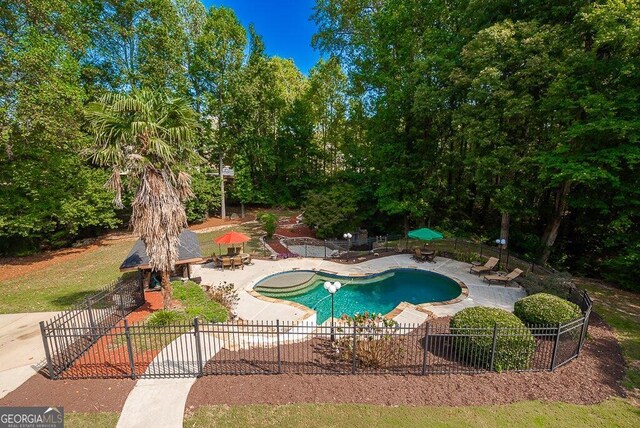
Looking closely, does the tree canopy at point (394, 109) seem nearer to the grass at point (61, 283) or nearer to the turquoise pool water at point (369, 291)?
the grass at point (61, 283)

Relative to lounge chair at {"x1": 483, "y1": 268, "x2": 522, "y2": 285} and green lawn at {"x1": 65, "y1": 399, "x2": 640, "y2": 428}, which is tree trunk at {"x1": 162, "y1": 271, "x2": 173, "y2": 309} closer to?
green lawn at {"x1": 65, "y1": 399, "x2": 640, "y2": 428}

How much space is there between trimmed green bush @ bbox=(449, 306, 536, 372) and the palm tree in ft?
30.5

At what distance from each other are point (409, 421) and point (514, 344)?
12.1 ft

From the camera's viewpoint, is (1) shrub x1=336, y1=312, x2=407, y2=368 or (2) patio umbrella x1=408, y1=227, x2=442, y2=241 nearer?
(1) shrub x1=336, y1=312, x2=407, y2=368

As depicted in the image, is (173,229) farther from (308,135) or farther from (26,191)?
(308,135)

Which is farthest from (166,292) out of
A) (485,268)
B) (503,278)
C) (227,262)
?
(485,268)

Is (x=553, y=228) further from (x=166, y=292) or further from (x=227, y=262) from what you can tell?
(x=166, y=292)

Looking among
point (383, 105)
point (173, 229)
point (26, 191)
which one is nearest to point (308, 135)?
point (383, 105)

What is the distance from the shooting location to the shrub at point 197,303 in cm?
1031

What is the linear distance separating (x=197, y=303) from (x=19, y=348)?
199 inches

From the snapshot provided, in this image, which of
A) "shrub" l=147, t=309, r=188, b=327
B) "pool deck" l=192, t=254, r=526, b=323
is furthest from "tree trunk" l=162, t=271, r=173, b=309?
"pool deck" l=192, t=254, r=526, b=323

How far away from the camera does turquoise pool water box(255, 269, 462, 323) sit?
45.1ft

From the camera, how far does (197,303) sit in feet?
36.8

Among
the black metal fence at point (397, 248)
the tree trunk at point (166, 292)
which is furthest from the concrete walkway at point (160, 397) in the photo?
the black metal fence at point (397, 248)
